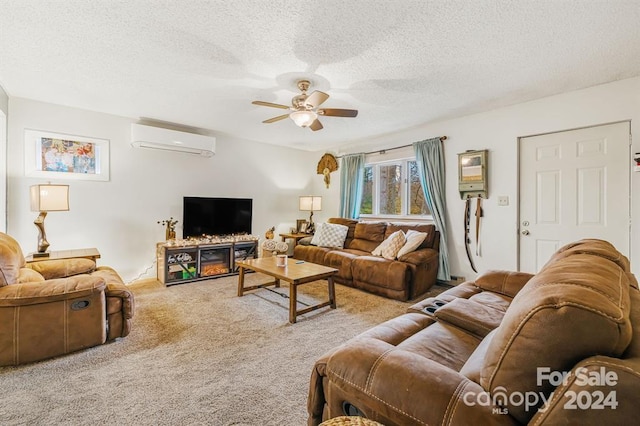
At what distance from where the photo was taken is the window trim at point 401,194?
15.6 ft

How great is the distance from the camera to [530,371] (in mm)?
766

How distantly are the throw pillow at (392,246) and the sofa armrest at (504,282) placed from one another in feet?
5.01

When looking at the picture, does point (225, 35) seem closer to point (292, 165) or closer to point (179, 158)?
point (179, 158)

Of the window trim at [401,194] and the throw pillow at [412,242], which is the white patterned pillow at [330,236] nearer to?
the window trim at [401,194]

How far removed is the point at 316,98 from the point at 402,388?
2.24 meters

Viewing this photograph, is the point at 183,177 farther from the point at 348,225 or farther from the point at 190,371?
the point at 190,371

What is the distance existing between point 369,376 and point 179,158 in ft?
14.7

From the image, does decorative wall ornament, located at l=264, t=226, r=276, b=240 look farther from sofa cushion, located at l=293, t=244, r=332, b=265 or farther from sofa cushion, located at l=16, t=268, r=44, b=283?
sofa cushion, located at l=16, t=268, r=44, b=283

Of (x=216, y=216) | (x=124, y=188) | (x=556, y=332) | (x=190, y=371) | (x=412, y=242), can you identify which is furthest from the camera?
(x=216, y=216)

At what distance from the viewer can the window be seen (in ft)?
15.5

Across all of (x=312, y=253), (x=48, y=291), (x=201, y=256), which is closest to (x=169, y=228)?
(x=201, y=256)

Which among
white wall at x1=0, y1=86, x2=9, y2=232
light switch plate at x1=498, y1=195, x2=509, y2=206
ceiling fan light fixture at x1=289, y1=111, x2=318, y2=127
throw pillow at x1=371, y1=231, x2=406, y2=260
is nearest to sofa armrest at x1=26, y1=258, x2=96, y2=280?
white wall at x1=0, y1=86, x2=9, y2=232

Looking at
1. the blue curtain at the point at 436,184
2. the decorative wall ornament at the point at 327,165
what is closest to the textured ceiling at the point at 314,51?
the blue curtain at the point at 436,184

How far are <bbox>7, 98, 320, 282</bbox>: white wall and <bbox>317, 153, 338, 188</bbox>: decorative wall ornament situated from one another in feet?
3.85
